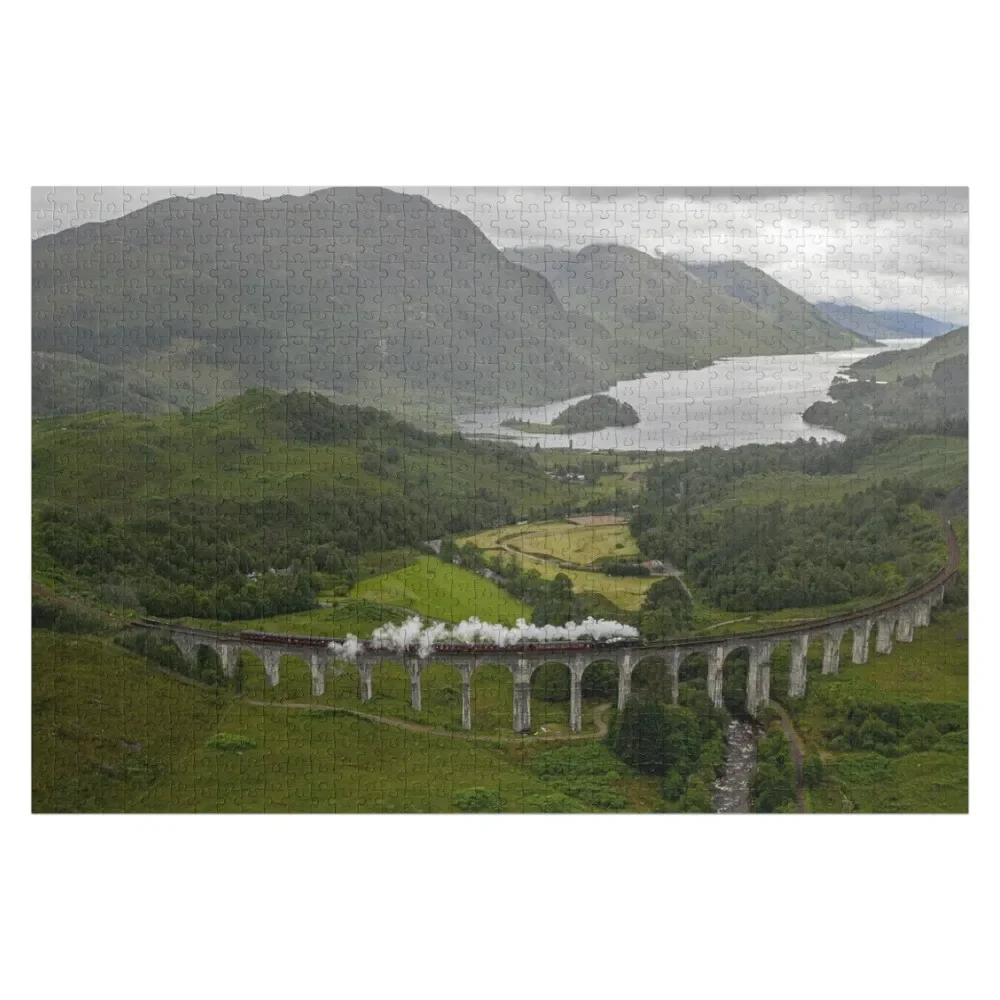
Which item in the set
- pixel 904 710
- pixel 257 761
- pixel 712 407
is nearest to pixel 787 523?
pixel 712 407

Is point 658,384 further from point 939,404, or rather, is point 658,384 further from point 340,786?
point 340,786

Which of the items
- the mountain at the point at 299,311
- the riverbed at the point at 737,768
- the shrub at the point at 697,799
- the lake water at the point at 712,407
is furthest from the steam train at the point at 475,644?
the mountain at the point at 299,311

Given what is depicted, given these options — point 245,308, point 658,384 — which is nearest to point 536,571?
point 658,384

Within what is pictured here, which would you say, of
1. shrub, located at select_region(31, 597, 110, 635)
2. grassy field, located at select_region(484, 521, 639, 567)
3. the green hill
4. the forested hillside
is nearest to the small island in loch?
the green hill

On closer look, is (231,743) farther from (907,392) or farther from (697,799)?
(907,392)

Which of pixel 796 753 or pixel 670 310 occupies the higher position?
pixel 670 310

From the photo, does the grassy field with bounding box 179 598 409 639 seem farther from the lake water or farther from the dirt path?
the dirt path
